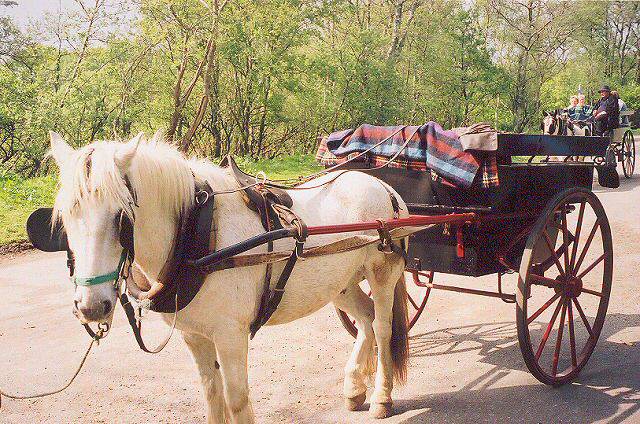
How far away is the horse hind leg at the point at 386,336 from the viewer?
3873mm

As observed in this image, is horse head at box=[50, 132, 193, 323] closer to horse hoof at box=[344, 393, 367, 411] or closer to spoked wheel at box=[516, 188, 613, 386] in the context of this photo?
horse hoof at box=[344, 393, 367, 411]

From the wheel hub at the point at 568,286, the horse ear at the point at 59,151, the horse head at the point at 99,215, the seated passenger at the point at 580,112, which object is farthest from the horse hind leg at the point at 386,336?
the seated passenger at the point at 580,112

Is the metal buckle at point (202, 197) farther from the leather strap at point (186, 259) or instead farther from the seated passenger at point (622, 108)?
the seated passenger at point (622, 108)

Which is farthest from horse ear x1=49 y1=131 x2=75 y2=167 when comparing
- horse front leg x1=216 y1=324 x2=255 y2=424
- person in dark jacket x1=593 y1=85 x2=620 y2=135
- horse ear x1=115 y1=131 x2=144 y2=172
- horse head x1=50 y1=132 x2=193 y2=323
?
person in dark jacket x1=593 y1=85 x2=620 y2=135

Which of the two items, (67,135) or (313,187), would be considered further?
(67,135)

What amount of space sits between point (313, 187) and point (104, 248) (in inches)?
62.4

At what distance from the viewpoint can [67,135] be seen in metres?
14.2

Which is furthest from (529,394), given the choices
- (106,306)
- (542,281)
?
(106,306)

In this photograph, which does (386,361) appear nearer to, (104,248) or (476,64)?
(104,248)

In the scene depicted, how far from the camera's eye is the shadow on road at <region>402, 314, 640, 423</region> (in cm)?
380

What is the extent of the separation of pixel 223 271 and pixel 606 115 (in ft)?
42.4

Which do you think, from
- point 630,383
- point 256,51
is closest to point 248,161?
point 256,51

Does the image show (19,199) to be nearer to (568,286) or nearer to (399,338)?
(399,338)

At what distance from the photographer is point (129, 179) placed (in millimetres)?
2549
